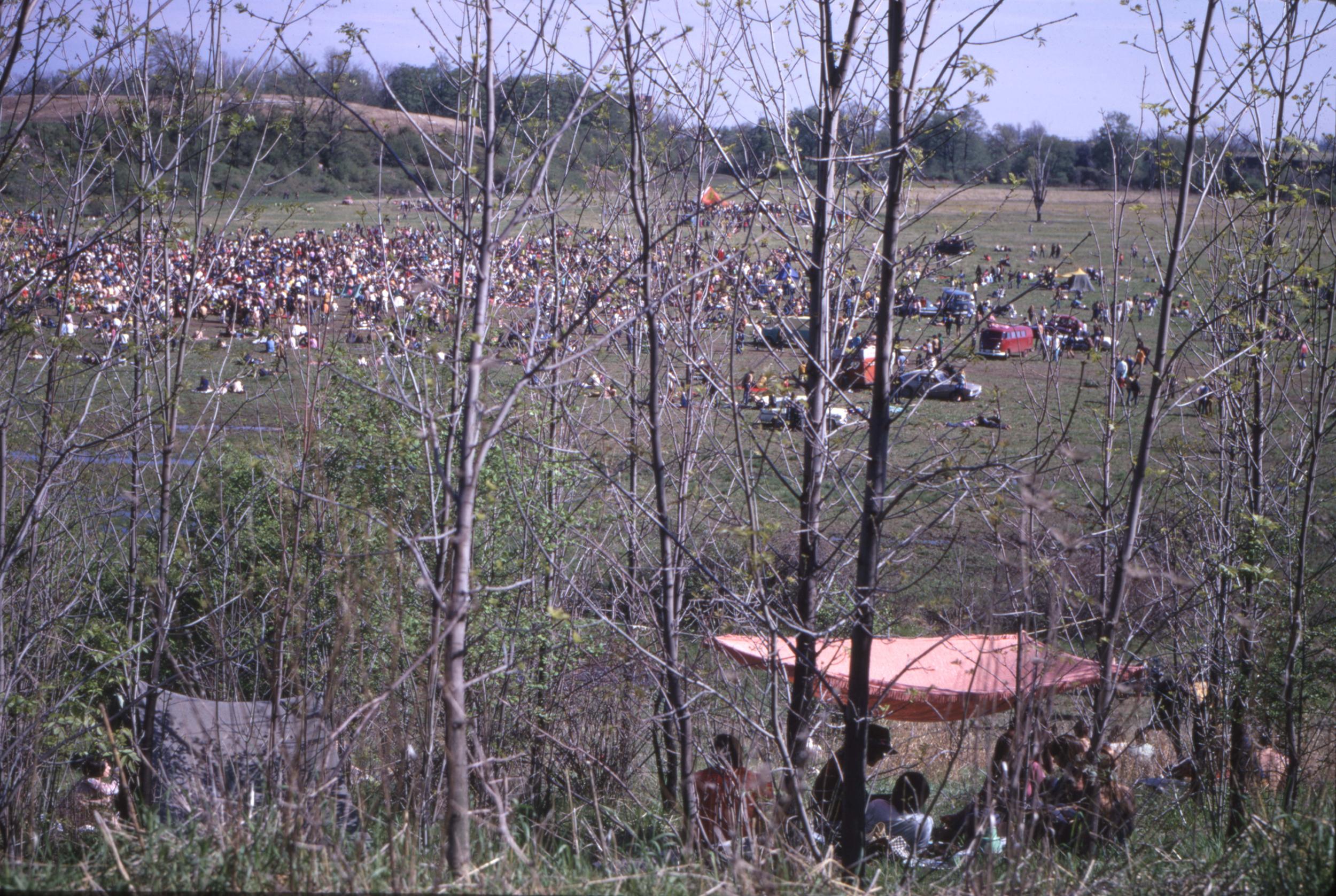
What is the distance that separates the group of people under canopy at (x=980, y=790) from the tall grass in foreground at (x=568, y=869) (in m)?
0.17

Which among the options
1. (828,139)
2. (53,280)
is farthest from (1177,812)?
(53,280)

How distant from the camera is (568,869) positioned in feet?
12.2

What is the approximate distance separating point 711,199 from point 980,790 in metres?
3.59

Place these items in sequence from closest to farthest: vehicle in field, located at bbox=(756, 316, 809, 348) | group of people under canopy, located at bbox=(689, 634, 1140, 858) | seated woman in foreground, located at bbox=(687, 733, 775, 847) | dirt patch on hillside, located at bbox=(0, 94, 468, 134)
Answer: group of people under canopy, located at bbox=(689, 634, 1140, 858), seated woman in foreground, located at bbox=(687, 733, 775, 847), dirt patch on hillside, located at bbox=(0, 94, 468, 134), vehicle in field, located at bbox=(756, 316, 809, 348)

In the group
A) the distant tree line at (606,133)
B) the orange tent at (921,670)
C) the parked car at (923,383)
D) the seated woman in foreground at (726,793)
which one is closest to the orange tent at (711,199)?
the distant tree line at (606,133)

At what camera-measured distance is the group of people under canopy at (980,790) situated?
3.65 metres

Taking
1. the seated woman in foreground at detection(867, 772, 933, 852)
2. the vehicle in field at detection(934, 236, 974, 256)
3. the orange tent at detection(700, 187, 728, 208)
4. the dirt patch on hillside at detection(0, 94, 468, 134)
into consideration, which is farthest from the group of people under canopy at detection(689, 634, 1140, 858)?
the dirt patch on hillside at detection(0, 94, 468, 134)

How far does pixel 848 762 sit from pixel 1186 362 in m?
11.4

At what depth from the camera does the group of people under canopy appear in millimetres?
3652

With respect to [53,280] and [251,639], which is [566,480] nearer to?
[251,639]

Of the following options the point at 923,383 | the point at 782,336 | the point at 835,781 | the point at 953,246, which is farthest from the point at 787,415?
the point at 835,781

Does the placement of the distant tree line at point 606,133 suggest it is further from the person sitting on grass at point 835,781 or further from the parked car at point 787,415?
Answer: the person sitting on grass at point 835,781

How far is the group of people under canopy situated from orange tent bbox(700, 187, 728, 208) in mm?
2155

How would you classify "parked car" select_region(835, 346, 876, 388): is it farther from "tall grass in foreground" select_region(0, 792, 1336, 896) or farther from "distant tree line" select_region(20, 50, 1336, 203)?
"tall grass in foreground" select_region(0, 792, 1336, 896)
